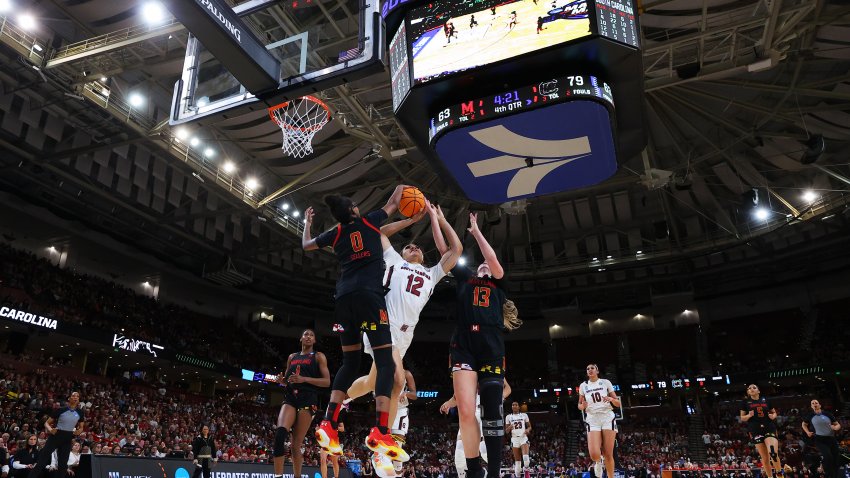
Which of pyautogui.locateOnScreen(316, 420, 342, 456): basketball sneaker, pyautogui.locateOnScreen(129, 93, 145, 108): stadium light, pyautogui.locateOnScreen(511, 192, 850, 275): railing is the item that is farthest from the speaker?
pyautogui.locateOnScreen(129, 93, 145, 108): stadium light

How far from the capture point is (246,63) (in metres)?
7.08

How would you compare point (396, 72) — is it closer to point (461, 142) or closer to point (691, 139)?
point (461, 142)

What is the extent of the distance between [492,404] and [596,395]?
4520 mm

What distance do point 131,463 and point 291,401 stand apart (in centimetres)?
269

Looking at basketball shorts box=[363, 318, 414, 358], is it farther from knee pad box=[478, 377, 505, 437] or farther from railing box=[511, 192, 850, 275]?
railing box=[511, 192, 850, 275]

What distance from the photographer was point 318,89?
7.39m

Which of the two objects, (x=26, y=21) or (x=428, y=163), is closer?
(x=26, y=21)

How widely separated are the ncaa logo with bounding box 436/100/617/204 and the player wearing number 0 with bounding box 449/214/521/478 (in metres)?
2.72

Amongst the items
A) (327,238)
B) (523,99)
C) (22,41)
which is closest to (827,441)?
(523,99)

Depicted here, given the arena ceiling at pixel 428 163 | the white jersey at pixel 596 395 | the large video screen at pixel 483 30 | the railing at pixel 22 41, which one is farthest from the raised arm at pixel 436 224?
the railing at pixel 22 41

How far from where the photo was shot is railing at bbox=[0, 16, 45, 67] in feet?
51.1

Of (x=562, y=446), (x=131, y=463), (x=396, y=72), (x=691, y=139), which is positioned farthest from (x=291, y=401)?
(x=562, y=446)

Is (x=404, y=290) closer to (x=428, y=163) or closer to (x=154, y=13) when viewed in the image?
(x=428, y=163)

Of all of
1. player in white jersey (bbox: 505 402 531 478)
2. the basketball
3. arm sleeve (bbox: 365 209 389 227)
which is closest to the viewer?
arm sleeve (bbox: 365 209 389 227)
